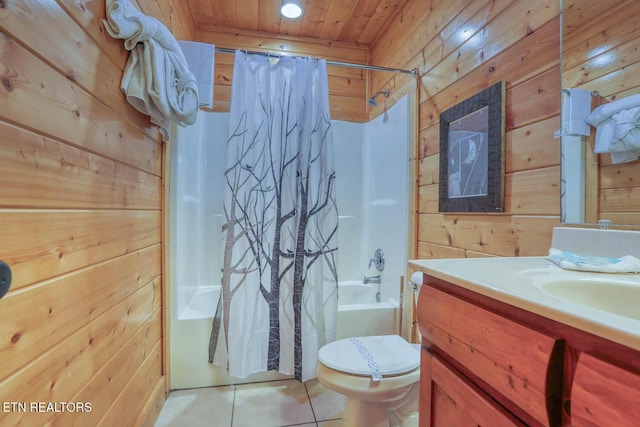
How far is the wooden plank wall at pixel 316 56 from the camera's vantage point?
2.36 m

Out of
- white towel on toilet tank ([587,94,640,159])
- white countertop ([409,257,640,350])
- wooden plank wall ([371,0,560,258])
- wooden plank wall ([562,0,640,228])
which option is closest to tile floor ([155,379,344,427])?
wooden plank wall ([371,0,560,258])

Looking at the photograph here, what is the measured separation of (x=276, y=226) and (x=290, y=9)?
1623 mm

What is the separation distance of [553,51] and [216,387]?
2.28 meters

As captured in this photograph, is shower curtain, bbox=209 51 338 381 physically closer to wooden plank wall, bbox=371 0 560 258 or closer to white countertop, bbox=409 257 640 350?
wooden plank wall, bbox=371 0 560 258

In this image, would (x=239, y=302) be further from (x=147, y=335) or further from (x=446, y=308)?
(x=446, y=308)

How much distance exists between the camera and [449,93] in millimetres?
1532

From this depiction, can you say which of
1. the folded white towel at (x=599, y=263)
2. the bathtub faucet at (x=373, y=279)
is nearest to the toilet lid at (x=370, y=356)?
the folded white towel at (x=599, y=263)

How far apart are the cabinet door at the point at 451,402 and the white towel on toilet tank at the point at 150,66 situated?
4.28 ft

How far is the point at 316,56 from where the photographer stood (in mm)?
2553

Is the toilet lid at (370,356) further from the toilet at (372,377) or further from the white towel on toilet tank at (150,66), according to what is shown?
the white towel on toilet tank at (150,66)

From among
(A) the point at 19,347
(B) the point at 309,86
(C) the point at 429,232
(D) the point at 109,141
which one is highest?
(B) the point at 309,86

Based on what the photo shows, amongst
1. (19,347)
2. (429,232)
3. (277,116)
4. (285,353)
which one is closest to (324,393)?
(285,353)

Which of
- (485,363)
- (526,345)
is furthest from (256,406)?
(526,345)

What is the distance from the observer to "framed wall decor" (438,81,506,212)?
1215 millimetres
